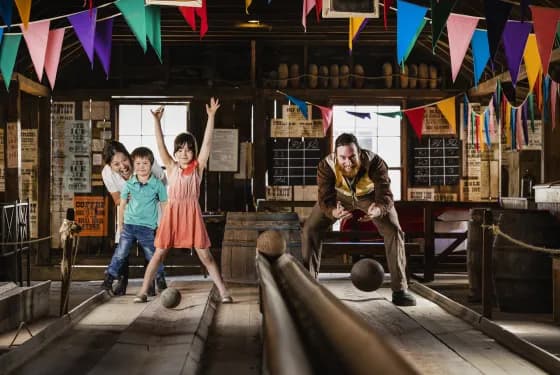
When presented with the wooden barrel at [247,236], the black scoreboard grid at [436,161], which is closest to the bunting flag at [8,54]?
the wooden barrel at [247,236]

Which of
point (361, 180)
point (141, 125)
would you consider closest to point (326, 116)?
point (141, 125)

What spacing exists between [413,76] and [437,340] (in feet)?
27.2

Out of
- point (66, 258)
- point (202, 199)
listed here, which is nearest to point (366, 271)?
point (66, 258)

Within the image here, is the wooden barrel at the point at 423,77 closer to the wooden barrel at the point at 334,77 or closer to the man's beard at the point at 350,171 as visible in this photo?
the wooden barrel at the point at 334,77

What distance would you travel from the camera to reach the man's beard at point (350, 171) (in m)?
7.62

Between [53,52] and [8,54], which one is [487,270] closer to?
[53,52]

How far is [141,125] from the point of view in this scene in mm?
13633

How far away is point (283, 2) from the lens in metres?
11.8

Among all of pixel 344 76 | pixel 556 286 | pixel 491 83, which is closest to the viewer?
pixel 556 286

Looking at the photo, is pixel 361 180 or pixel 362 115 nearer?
pixel 361 180

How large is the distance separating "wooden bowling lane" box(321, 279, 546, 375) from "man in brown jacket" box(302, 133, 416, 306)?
41cm

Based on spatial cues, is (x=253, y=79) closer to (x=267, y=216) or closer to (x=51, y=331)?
(x=267, y=216)

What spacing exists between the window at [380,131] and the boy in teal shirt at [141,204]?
19.5ft

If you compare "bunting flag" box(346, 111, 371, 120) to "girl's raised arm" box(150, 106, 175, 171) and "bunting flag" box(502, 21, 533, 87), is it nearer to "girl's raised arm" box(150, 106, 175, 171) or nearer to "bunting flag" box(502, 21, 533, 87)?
"bunting flag" box(502, 21, 533, 87)
